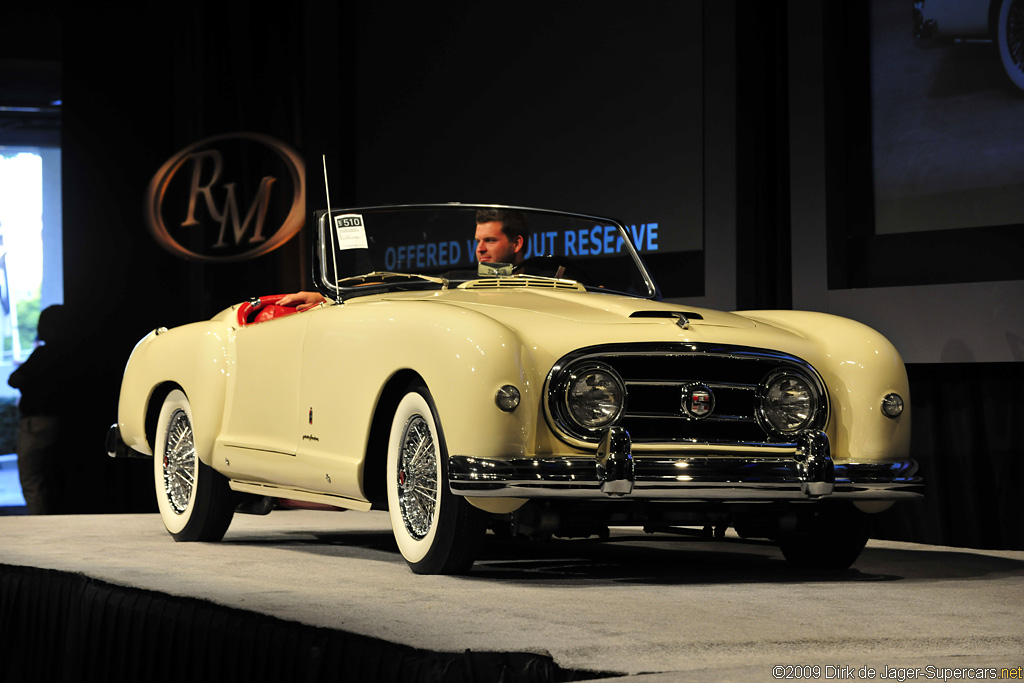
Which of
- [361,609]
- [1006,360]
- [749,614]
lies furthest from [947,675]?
[1006,360]

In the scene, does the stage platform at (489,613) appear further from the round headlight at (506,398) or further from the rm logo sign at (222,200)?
the rm logo sign at (222,200)

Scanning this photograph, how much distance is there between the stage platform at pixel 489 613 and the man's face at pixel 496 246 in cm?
123

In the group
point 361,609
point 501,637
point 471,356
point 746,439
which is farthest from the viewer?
point 746,439

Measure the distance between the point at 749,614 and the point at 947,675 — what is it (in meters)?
1.02

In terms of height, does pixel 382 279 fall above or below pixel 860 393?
above

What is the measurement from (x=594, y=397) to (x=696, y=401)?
0.37 meters

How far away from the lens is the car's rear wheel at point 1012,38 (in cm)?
659

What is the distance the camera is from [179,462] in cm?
643

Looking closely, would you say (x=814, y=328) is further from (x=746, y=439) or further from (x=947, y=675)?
(x=947, y=675)

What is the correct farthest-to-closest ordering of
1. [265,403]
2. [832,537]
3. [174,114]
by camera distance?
[174,114], [265,403], [832,537]

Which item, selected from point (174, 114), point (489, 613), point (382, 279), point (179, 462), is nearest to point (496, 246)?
point (382, 279)

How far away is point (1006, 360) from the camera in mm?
6551

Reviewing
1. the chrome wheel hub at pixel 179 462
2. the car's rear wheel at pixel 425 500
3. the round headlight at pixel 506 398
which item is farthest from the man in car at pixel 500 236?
the chrome wheel hub at pixel 179 462

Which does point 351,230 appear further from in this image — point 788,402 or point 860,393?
point 860,393
